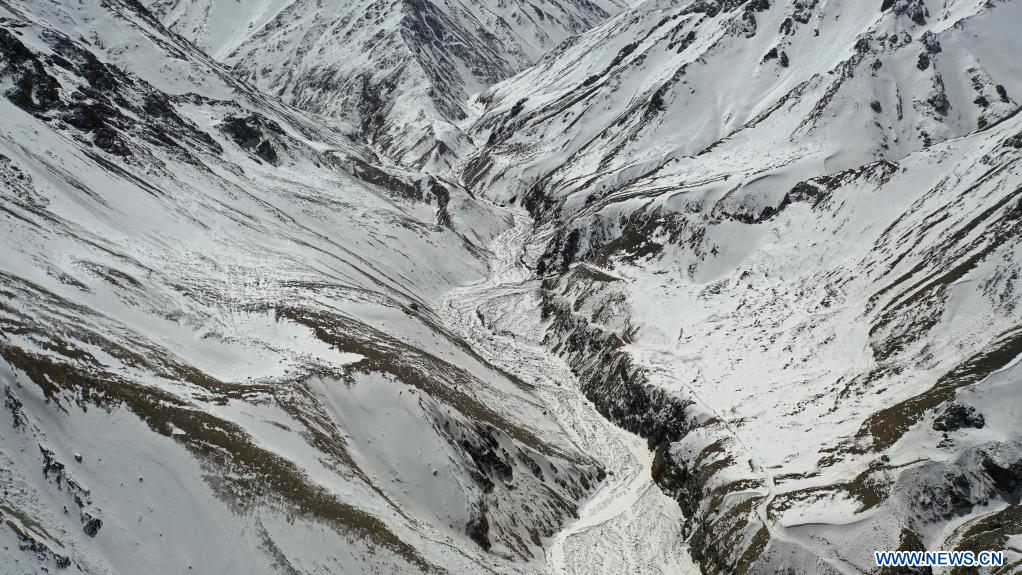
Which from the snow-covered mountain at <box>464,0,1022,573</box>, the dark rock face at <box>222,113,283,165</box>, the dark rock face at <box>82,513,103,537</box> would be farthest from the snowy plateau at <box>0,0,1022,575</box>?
the dark rock face at <box>222,113,283,165</box>

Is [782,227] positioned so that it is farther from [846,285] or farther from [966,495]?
[966,495]

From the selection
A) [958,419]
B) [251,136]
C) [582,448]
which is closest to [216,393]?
[582,448]

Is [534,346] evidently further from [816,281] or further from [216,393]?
[216,393]

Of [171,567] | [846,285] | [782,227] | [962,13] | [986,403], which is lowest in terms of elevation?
[171,567]

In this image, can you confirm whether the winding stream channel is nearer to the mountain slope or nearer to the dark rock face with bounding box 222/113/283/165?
the mountain slope

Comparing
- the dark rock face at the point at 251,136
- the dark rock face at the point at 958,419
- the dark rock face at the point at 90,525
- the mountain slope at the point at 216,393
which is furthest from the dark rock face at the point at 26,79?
the dark rock face at the point at 958,419

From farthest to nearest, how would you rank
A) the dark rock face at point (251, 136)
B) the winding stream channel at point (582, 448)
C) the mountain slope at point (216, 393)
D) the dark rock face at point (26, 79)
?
the dark rock face at point (251, 136)
the dark rock face at point (26, 79)
the winding stream channel at point (582, 448)
the mountain slope at point (216, 393)

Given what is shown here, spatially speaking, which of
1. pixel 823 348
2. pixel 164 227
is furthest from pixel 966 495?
pixel 164 227

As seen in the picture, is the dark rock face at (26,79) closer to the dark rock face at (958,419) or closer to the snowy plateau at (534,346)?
the snowy plateau at (534,346)
